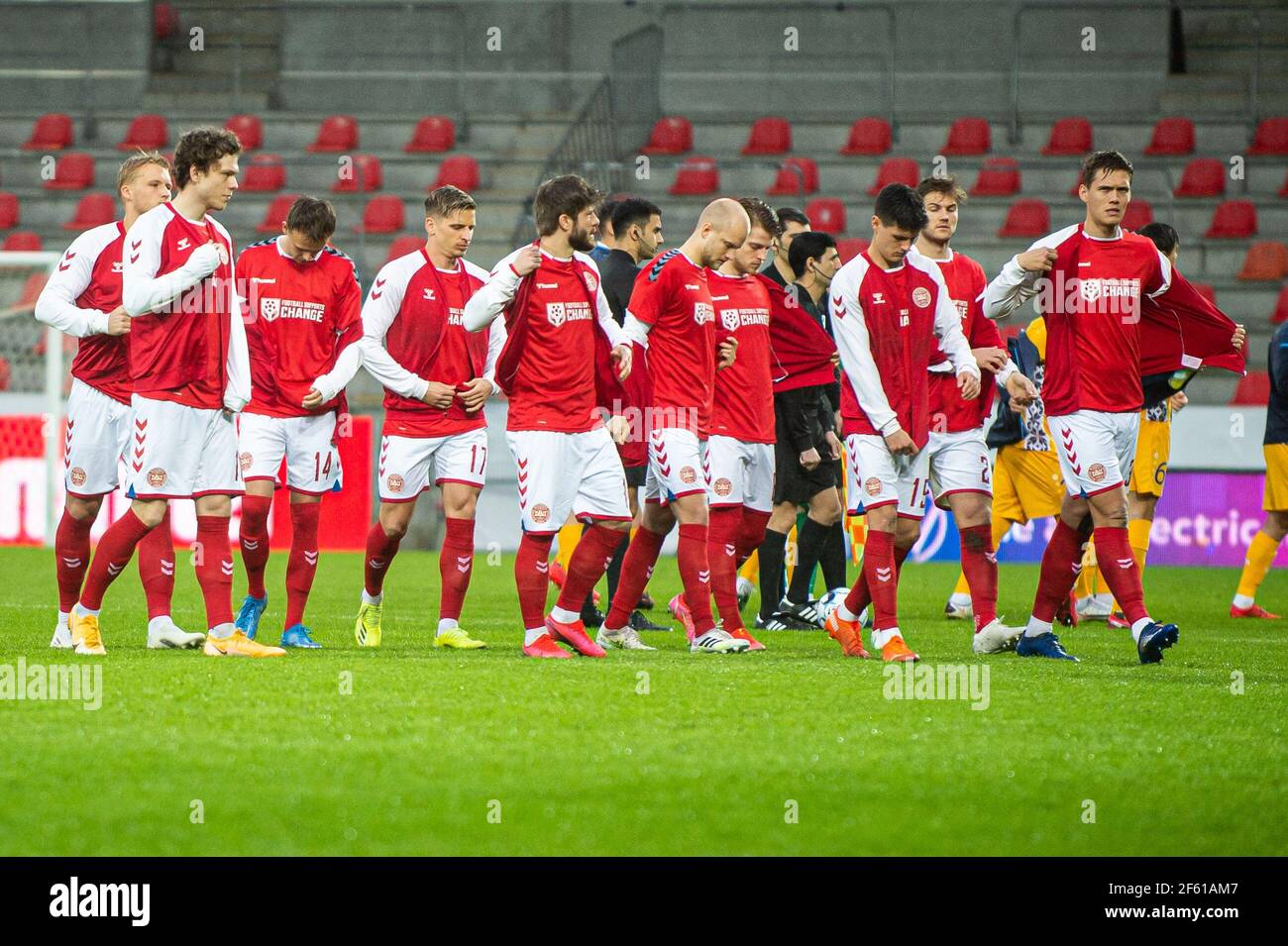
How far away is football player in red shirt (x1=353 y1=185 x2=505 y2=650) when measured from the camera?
799 cm

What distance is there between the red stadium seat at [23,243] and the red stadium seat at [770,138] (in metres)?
9.21

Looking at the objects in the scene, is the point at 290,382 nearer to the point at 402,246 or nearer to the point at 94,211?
the point at 402,246

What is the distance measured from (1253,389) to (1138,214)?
2950mm

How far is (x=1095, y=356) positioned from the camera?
7.50 meters

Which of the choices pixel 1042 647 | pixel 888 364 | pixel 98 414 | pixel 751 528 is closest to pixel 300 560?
pixel 98 414

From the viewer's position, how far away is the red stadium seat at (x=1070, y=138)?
20859 mm

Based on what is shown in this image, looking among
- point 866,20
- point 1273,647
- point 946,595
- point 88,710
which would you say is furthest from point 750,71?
point 88,710

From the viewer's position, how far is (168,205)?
7.15 meters

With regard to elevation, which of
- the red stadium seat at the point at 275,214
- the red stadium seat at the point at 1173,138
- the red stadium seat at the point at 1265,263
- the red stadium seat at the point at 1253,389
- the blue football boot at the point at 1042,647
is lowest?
the blue football boot at the point at 1042,647

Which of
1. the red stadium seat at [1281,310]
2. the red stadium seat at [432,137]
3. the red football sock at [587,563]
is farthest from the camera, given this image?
the red stadium seat at [432,137]

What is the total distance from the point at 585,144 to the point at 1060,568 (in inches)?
575

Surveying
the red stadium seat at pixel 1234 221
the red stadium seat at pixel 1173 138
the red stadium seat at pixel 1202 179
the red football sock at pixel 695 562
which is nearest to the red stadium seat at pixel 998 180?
the red stadium seat at pixel 1173 138

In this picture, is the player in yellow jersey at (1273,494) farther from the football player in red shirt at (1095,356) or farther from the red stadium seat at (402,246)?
the red stadium seat at (402,246)

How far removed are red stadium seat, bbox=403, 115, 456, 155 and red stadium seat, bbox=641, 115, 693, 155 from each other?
9.25 ft
